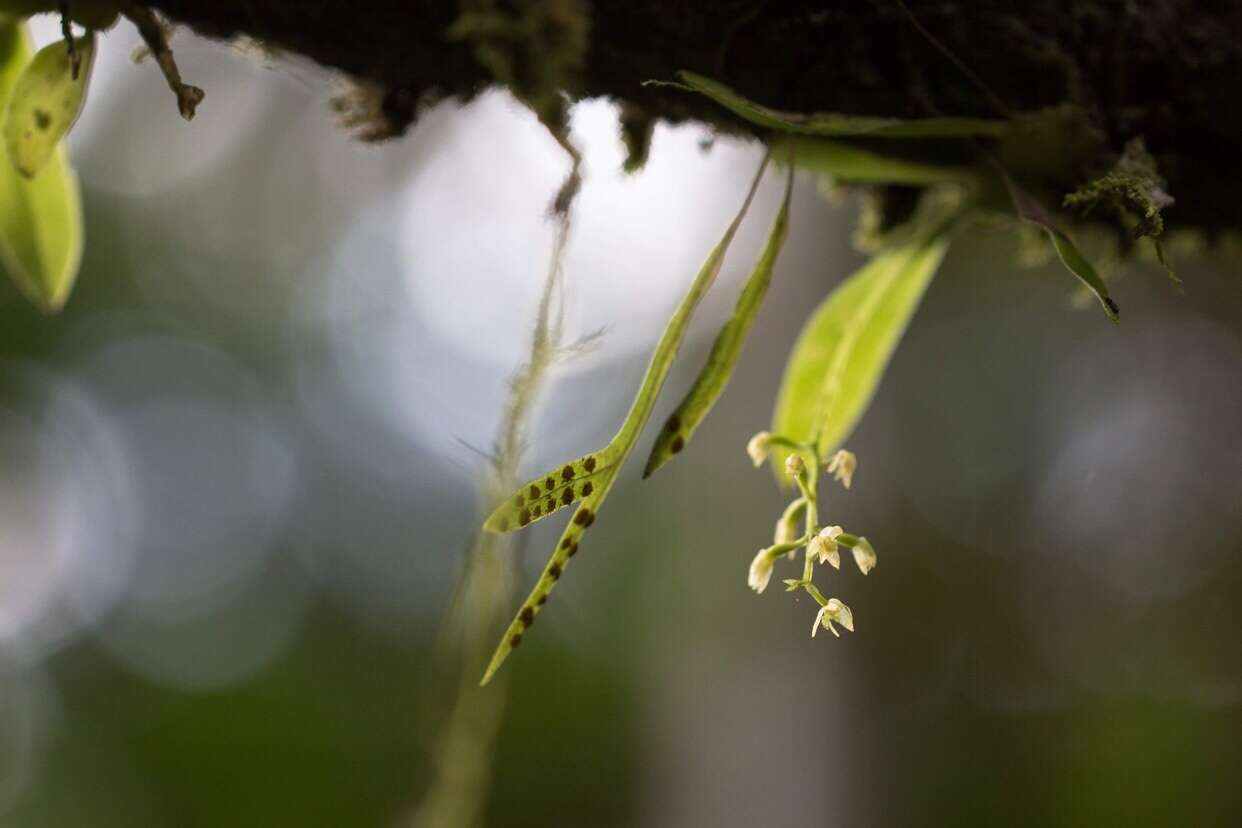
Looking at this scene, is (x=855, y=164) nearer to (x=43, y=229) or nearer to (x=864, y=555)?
(x=864, y=555)

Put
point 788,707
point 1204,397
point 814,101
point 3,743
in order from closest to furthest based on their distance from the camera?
point 814,101, point 788,707, point 1204,397, point 3,743

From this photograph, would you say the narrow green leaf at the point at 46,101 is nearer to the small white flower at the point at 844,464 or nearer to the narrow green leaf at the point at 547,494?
the narrow green leaf at the point at 547,494

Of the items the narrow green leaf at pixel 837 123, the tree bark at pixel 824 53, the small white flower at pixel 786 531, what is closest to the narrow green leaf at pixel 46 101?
the tree bark at pixel 824 53

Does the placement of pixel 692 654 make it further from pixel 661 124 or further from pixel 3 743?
pixel 3 743

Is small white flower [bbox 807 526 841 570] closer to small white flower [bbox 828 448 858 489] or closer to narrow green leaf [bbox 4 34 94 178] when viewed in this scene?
small white flower [bbox 828 448 858 489]

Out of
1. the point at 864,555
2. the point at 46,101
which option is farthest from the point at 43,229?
the point at 864,555

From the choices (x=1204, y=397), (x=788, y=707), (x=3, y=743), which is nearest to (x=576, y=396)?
(x=1204, y=397)
